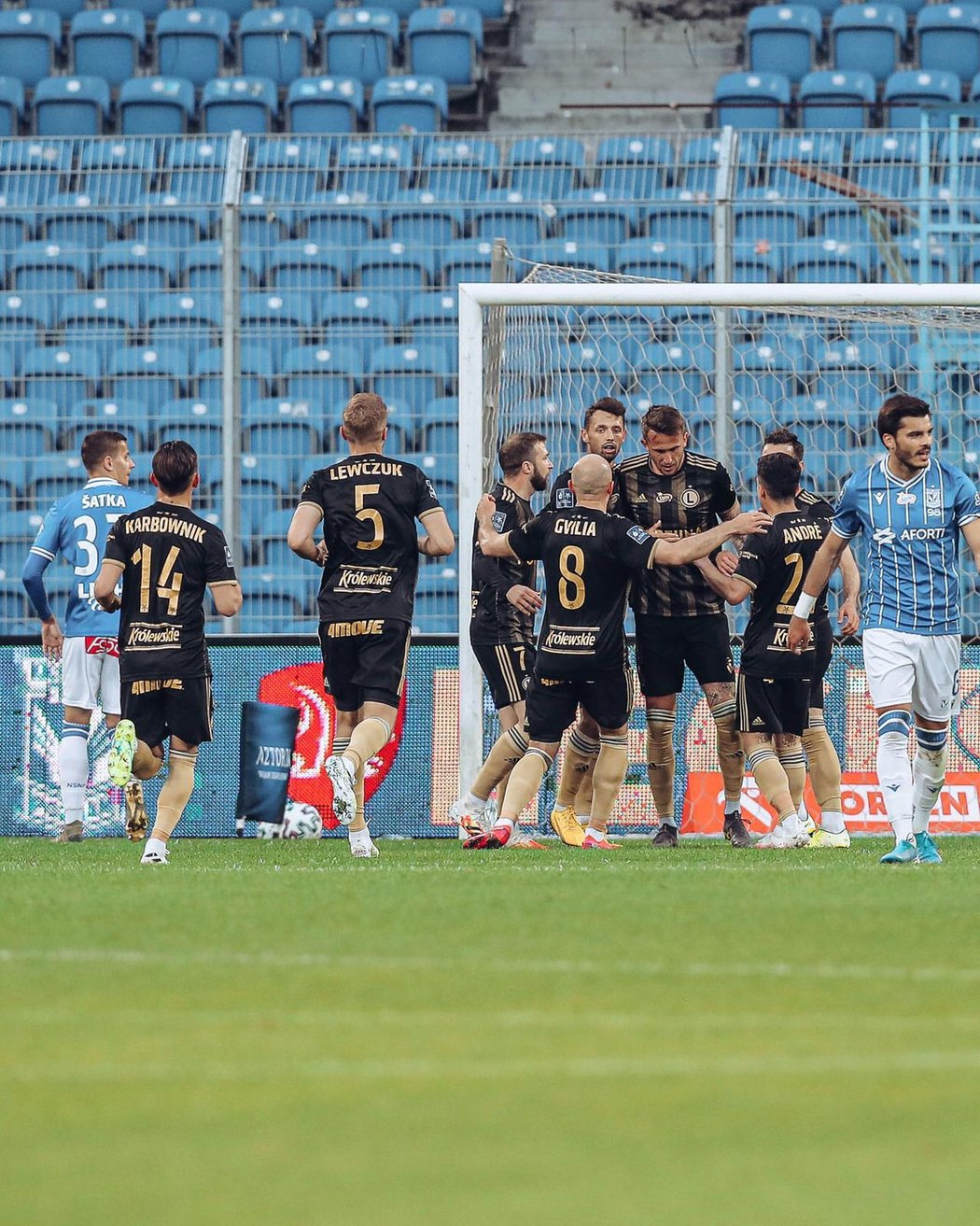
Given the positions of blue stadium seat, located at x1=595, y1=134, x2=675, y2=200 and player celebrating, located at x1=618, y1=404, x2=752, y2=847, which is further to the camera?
blue stadium seat, located at x1=595, y1=134, x2=675, y2=200

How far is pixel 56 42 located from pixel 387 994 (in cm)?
1637

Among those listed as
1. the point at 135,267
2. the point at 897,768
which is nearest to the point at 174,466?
the point at 897,768

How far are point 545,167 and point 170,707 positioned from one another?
19.3ft

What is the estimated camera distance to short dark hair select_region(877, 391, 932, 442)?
25.8ft

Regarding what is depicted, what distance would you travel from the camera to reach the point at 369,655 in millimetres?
8312

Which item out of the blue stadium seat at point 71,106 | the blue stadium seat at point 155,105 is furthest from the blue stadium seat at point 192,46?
the blue stadium seat at point 71,106

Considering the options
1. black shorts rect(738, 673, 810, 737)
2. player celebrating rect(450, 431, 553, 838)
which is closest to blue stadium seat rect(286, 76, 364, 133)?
player celebrating rect(450, 431, 553, 838)

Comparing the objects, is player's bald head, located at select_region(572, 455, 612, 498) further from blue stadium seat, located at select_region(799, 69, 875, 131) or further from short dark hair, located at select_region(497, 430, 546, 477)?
blue stadium seat, located at select_region(799, 69, 875, 131)

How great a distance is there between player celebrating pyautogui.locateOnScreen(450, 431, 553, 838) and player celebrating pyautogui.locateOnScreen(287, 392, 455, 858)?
1.07 meters

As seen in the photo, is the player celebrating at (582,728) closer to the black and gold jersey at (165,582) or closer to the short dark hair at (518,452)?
the short dark hair at (518,452)

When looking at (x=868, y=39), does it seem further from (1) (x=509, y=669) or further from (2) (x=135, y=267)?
(1) (x=509, y=669)

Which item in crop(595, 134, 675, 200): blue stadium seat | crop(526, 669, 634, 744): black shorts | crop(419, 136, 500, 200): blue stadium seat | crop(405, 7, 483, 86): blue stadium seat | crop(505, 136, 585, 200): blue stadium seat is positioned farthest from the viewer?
crop(405, 7, 483, 86): blue stadium seat

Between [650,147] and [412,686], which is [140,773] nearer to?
[412,686]

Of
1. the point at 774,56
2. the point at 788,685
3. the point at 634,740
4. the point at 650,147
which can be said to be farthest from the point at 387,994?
the point at 774,56
